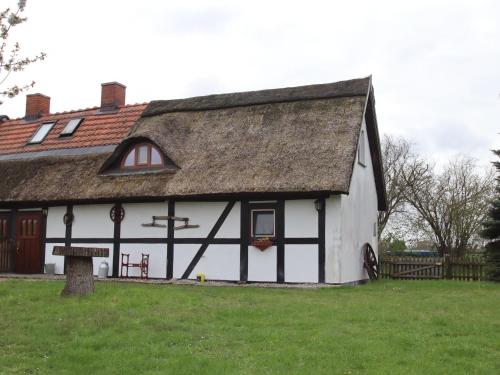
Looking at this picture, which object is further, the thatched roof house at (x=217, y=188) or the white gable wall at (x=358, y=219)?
the white gable wall at (x=358, y=219)

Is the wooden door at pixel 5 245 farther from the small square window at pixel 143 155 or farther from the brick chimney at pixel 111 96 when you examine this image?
the brick chimney at pixel 111 96

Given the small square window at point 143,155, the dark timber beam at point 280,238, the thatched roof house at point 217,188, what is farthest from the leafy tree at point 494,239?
the small square window at point 143,155

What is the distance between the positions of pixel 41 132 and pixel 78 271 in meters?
11.4

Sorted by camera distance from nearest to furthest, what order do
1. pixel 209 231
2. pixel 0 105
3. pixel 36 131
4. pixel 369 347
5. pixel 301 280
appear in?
pixel 369 347 < pixel 0 105 < pixel 301 280 < pixel 209 231 < pixel 36 131

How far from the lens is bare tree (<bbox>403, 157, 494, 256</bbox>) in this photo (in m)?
30.2

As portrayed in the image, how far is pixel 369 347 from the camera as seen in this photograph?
6902mm

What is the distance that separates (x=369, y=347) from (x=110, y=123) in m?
14.8

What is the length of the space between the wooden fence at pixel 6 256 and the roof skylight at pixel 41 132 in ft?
12.9

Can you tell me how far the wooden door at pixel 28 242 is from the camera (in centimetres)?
1780

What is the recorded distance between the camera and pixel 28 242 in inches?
707

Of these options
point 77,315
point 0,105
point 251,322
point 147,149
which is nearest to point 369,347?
point 251,322

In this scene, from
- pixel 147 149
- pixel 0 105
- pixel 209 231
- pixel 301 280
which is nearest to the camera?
pixel 0 105

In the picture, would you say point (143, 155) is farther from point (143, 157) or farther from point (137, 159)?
point (137, 159)

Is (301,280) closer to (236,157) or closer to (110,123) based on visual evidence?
(236,157)
